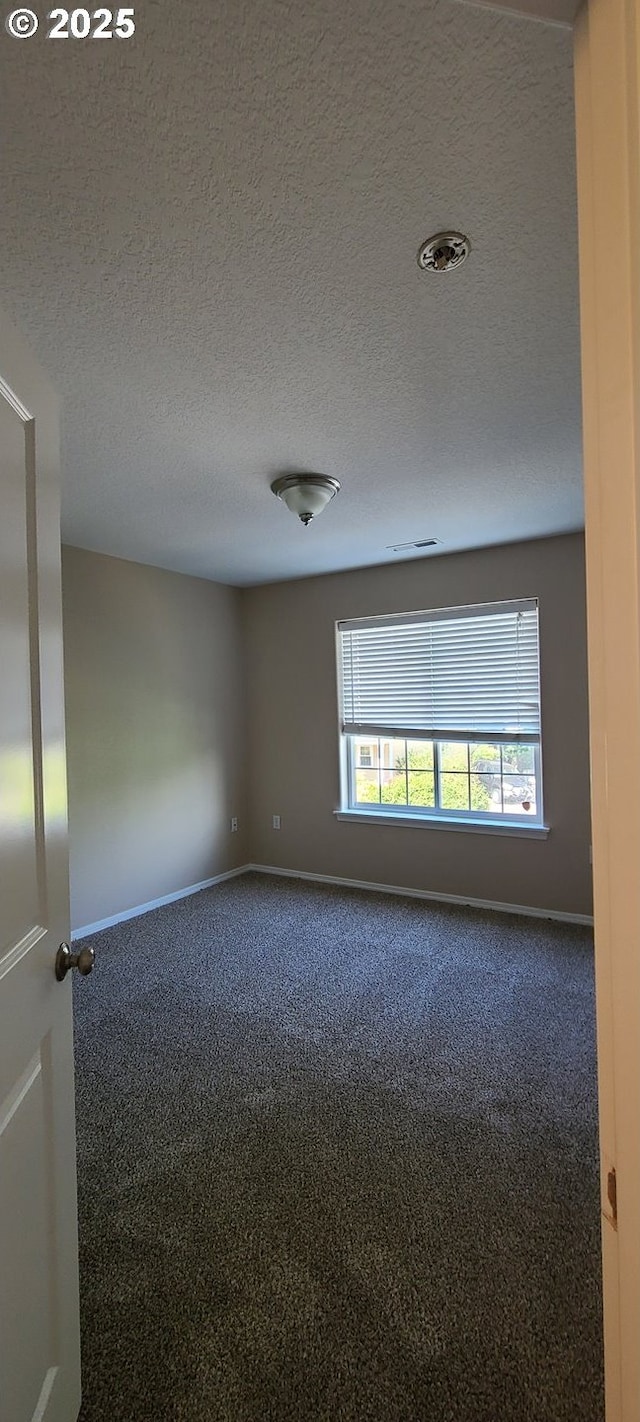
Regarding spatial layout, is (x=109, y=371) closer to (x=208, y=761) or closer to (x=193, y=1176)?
(x=193, y=1176)

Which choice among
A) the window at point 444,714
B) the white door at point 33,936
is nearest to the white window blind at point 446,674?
the window at point 444,714

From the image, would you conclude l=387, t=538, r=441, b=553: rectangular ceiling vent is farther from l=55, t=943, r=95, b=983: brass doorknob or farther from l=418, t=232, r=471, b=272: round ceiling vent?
l=55, t=943, r=95, b=983: brass doorknob

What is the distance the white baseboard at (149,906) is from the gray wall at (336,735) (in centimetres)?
32

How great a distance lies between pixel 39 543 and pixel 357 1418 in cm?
180

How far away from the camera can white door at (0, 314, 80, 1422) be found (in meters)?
0.85

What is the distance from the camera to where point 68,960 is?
108 cm

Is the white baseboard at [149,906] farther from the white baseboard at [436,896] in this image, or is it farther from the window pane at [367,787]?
the window pane at [367,787]

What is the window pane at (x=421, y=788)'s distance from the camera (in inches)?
164

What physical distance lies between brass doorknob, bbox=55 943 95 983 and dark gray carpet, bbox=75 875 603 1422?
0.91 m

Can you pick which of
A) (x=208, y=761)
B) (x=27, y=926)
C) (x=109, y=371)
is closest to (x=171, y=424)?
(x=109, y=371)

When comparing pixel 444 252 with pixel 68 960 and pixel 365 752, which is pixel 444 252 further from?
pixel 365 752

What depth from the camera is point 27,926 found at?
0.94 m

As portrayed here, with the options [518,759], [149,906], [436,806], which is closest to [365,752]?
[436,806]

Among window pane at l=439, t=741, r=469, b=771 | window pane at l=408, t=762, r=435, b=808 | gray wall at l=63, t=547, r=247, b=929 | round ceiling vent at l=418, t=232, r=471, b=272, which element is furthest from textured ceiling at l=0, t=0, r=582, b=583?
window pane at l=408, t=762, r=435, b=808
